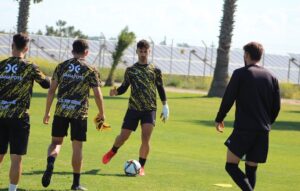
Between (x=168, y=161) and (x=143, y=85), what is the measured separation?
7.70ft

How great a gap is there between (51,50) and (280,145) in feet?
146

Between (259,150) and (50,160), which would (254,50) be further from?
(50,160)

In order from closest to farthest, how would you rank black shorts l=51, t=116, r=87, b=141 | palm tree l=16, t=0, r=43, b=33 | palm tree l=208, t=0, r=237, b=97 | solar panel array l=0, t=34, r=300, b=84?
black shorts l=51, t=116, r=87, b=141 < palm tree l=16, t=0, r=43, b=33 < palm tree l=208, t=0, r=237, b=97 < solar panel array l=0, t=34, r=300, b=84

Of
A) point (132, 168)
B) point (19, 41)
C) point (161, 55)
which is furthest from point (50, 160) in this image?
point (161, 55)

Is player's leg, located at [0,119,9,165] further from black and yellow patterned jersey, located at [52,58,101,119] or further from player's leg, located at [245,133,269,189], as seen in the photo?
player's leg, located at [245,133,269,189]

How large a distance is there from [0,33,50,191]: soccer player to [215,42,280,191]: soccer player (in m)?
2.38

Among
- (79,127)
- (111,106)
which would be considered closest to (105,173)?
(79,127)

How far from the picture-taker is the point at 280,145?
19.7 m

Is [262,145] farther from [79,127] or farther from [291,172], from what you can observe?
[291,172]

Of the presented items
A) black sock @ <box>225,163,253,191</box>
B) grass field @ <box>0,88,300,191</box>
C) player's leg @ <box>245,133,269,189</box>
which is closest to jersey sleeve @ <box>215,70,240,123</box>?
player's leg @ <box>245,133,269,189</box>

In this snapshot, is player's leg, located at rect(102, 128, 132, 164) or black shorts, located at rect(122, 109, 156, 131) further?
player's leg, located at rect(102, 128, 132, 164)

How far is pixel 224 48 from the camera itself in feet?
135

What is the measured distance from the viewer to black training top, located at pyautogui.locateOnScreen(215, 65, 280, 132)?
31.8 feet

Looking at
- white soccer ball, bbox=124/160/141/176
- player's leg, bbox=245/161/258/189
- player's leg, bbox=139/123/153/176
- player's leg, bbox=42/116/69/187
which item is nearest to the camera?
player's leg, bbox=245/161/258/189
